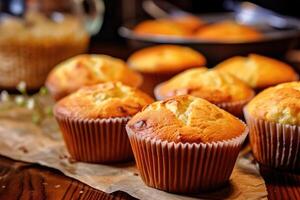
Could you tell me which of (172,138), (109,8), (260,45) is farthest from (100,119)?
(109,8)

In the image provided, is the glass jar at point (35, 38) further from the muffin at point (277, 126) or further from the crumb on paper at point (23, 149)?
the muffin at point (277, 126)

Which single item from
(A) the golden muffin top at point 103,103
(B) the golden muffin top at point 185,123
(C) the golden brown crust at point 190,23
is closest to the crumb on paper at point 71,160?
(A) the golden muffin top at point 103,103

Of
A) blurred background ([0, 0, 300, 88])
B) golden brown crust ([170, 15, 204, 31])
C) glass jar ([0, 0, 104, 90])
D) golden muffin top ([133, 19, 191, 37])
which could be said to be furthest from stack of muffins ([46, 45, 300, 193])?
golden brown crust ([170, 15, 204, 31])

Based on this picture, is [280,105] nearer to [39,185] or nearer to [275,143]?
[275,143]

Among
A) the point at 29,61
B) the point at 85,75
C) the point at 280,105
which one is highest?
the point at 280,105

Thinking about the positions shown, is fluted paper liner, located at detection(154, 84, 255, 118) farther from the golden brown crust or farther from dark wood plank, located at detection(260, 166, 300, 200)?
the golden brown crust

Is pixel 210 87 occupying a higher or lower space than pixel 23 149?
higher

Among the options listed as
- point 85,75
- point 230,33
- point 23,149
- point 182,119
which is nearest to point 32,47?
point 85,75
